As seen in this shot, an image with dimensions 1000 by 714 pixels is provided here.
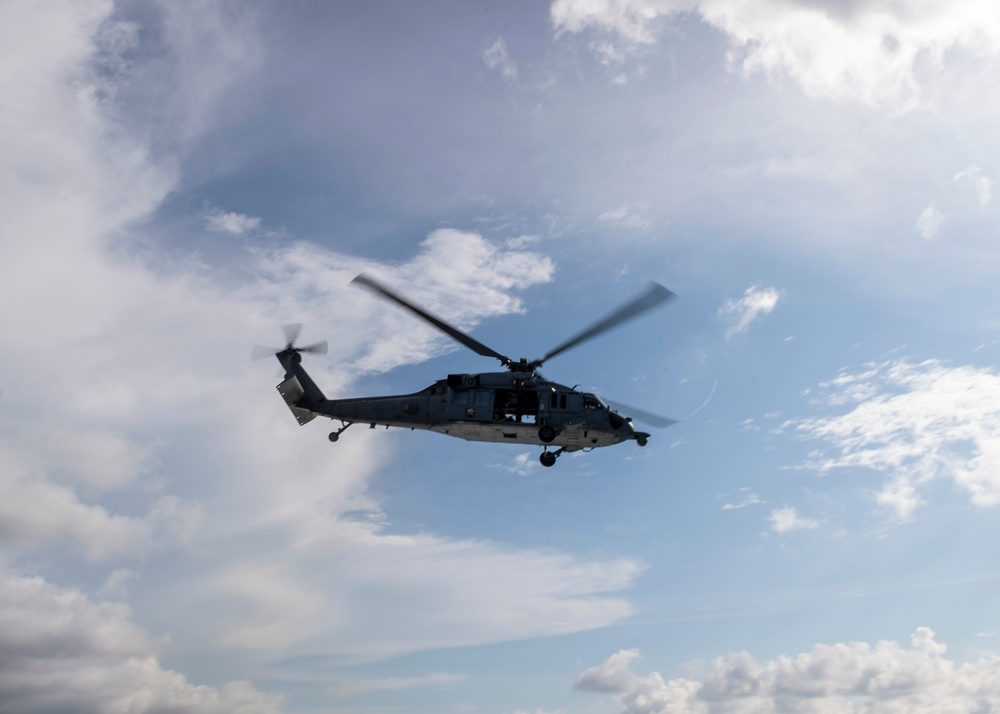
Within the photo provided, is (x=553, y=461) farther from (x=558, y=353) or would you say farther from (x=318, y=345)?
(x=318, y=345)

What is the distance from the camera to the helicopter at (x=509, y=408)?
174 feet

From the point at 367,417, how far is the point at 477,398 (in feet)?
28.3

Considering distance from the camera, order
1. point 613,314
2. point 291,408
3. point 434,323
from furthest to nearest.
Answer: point 291,408 → point 434,323 → point 613,314

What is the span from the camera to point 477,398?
54.6m

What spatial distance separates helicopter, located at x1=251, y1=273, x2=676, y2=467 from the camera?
52906 mm

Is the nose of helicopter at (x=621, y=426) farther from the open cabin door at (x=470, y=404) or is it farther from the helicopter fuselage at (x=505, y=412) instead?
the open cabin door at (x=470, y=404)

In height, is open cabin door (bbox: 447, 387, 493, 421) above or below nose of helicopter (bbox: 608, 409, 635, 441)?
above

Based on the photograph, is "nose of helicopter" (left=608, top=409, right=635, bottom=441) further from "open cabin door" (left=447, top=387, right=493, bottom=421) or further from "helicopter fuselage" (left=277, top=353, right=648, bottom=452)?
"open cabin door" (left=447, top=387, right=493, bottom=421)

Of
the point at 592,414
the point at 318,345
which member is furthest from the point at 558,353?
the point at 318,345

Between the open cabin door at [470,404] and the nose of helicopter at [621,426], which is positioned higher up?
the open cabin door at [470,404]

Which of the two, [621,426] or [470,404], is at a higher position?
[470,404]

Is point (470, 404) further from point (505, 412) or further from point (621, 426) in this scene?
point (621, 426)

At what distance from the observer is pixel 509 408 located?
2146 inches

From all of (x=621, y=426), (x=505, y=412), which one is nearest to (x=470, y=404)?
(x=505, y=412)
